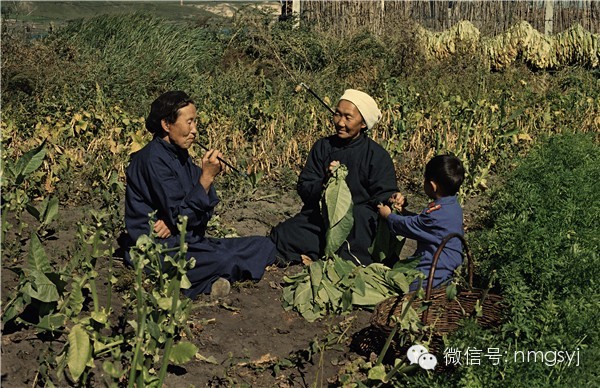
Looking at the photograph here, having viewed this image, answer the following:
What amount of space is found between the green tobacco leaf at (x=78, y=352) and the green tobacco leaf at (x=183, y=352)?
1.19 ft

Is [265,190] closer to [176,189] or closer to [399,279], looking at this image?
[176,189]

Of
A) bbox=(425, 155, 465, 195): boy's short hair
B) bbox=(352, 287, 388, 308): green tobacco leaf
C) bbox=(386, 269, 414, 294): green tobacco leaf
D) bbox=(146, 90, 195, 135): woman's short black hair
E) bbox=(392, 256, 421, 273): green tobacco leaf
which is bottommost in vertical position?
bbox=(352, 287, 388, 308): green tobacco leaf

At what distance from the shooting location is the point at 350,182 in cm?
584

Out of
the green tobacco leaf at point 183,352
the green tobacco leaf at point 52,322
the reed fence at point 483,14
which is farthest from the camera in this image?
the reed fence at point 483,14

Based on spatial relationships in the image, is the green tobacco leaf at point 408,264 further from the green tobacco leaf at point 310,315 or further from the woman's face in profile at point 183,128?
the woman's face in profile at point 183,128

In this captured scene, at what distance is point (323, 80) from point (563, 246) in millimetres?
6691

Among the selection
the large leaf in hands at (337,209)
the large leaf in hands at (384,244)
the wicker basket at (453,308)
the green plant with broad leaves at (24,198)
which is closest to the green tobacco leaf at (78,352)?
the green plant with broad leaves at (24,198)

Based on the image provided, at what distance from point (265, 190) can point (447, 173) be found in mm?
2572

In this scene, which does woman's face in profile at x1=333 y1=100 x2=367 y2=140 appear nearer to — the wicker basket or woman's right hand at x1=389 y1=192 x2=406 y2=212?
woman's right hand at x1=389 y1=192 x2=406 y2=212

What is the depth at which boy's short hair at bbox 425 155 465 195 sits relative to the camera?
16.3 ft

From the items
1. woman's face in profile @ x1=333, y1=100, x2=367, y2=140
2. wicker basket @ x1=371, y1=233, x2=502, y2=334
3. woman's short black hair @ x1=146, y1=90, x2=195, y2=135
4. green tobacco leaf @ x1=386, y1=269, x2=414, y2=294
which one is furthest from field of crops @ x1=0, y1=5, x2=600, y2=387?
woman's face in profile @ x1=333, y1=100, x2=367, y2=140

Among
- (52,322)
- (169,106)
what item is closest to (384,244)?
(169,106)

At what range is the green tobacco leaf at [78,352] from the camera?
3.71 m

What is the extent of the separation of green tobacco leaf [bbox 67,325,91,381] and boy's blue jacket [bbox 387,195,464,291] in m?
1.96
